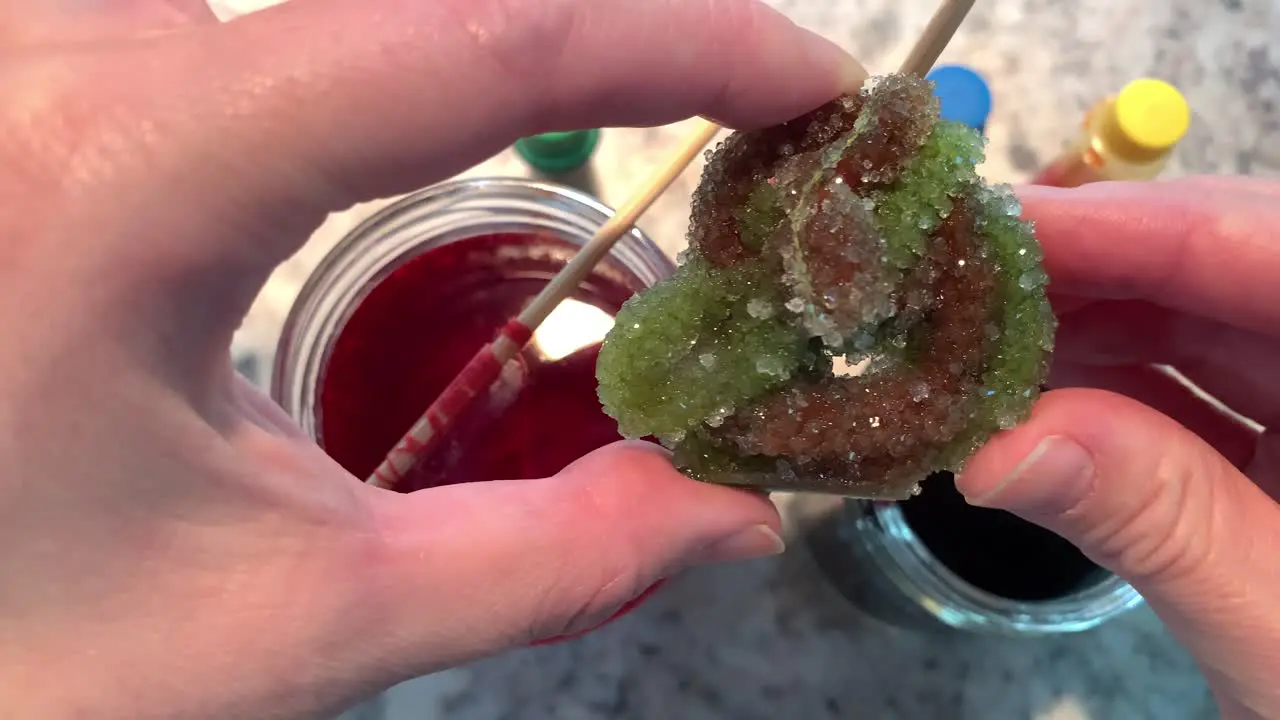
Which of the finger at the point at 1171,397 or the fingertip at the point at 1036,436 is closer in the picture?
the fingertip at the point at 1036,436

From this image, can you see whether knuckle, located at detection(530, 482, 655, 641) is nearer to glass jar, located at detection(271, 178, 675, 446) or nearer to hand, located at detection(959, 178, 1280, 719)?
hand, located at detection(959, 178, 1280, 719)

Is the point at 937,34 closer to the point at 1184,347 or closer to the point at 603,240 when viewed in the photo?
the point at 603,240

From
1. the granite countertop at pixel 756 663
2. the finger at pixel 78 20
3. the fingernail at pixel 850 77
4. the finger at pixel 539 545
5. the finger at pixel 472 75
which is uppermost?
the finger at pixel 78 20

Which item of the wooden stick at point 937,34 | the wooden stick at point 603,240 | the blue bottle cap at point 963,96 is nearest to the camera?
the wooden stick at point 937,34

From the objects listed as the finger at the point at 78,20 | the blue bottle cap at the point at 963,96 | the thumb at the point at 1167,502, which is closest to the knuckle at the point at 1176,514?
the thumb at the point at 1167,502

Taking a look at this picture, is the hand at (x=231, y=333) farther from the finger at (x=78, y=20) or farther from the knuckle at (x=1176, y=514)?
the knuckle at (x=1176, y=514)

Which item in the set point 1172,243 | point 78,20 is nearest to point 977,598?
point 1172,243

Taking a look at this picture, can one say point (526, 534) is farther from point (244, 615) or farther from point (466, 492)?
point (244, 615)
